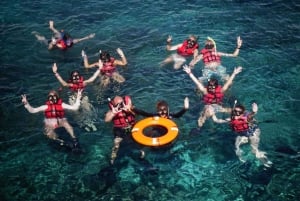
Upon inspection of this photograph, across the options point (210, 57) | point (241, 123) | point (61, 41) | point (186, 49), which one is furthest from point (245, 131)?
point (61, 41)

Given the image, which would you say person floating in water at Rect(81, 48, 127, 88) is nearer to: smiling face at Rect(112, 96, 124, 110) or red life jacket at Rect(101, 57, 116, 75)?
red life jacket at Rect(101, 57, 116, 75)

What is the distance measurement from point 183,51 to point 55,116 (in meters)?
7.05

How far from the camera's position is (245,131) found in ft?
38.8

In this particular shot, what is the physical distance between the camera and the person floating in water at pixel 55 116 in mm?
12570

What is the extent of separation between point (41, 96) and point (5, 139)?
2.71m

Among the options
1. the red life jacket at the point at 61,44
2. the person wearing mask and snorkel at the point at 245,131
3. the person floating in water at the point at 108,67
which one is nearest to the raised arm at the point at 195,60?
the person floating in water at the point at 108,67

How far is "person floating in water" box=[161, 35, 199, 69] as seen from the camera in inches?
640

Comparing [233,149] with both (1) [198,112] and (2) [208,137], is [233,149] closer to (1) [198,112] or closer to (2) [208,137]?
(2) [208,137]

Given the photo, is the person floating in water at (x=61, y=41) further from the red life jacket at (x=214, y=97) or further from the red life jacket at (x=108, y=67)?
the red life jacket at (x=214, y=97)

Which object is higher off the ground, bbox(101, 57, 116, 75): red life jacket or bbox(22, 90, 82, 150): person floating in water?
bbox(101, 57, 116, 75): red life jacket

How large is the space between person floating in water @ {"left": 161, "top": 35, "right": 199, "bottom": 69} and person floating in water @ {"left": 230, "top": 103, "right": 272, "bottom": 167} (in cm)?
536

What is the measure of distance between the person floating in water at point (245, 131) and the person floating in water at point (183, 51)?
5360 millimetres

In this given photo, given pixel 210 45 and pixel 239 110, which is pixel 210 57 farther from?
pixel 239 110

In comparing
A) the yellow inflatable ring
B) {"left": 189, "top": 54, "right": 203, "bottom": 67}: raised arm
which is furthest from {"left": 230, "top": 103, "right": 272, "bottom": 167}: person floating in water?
{"left": 189, "top": 54, "right": 203, "bottom": 67}: raised arm
